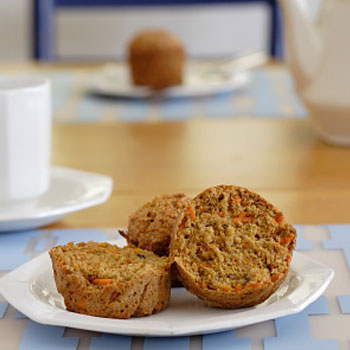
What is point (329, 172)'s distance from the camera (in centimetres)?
101

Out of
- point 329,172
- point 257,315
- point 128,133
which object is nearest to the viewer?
point 257,315

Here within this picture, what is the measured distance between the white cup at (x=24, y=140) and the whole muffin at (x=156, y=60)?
74cm

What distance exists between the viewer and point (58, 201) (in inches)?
34.5

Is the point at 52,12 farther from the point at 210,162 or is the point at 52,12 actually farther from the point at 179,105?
the point at 210,162

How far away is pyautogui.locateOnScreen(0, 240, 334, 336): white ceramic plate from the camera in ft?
1.68

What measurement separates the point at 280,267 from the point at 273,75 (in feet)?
4.03

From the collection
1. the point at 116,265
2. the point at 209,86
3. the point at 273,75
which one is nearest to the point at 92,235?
the point at 116,265

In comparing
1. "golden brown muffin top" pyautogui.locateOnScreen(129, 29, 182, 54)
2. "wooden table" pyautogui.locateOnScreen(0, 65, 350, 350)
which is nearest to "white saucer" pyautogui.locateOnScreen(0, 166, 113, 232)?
"wooden table" pyautogui.locateOnScreen(0, 65, 350, 350)

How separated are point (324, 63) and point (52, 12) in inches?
50.8

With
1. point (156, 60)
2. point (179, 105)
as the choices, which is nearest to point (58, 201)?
point (179, 105)

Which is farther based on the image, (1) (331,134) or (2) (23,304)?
(1) (331,134)

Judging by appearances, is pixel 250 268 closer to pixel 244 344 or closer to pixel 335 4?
pixel 244 344

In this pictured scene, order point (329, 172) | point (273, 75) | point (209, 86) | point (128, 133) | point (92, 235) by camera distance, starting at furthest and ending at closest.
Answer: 1. point (273, 75)
2. point (209, 86)
3. point (128, 133)
4. point (329, 172)
5. point (92, 235)

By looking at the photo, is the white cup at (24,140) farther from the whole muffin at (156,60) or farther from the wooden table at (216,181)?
the whole muffin at (156,60)
